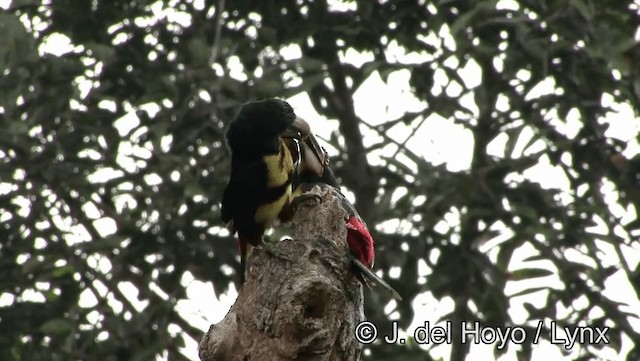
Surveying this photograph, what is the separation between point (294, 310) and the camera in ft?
9.39

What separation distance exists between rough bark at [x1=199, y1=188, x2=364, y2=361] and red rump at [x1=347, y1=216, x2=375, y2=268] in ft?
0.25

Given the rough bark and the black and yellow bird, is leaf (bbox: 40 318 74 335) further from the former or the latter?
the rough bark

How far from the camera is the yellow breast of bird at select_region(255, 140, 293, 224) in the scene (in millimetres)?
3299

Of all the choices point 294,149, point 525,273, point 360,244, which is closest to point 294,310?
point 360,244

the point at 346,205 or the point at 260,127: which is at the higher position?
the point at 260,127

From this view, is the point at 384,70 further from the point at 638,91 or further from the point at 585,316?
the point at 585,316

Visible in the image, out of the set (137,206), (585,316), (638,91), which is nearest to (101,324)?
(137,206)

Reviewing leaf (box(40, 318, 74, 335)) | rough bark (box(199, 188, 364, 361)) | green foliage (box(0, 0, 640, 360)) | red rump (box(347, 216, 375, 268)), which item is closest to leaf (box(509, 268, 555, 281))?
green foliage (box(0, 0, 640, 360))

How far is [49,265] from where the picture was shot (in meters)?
5.39

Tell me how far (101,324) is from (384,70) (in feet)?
5.51

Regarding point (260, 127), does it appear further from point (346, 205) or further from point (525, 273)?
point (525, 273)

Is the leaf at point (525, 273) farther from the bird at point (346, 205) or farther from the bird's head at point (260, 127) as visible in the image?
the bird's head at point (260, 127)

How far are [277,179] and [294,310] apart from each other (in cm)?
55

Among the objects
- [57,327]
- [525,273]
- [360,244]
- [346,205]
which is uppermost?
[525,273]
